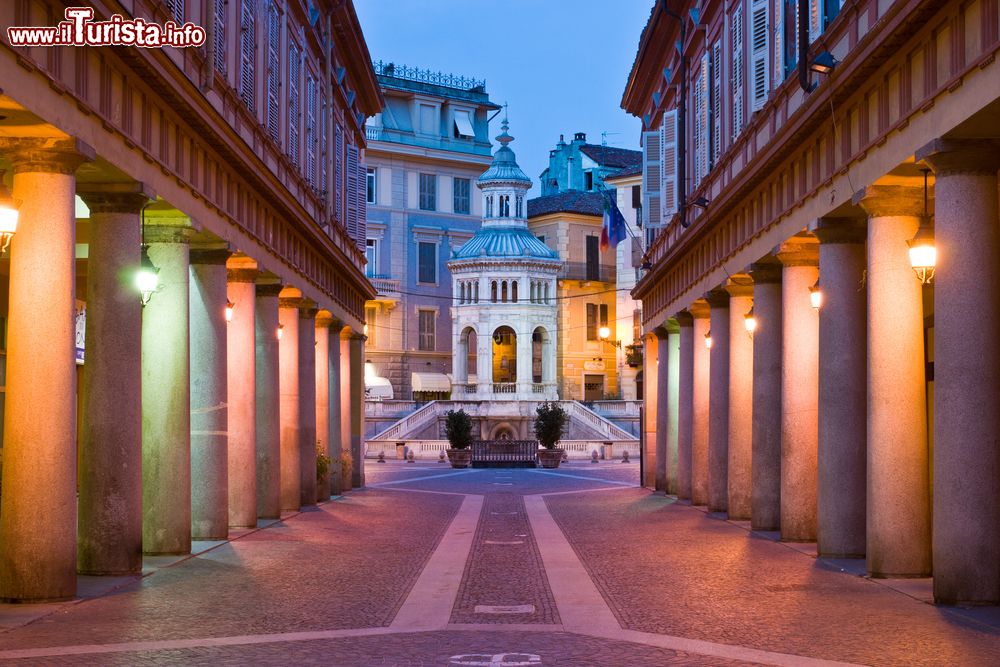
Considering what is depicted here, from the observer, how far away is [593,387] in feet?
292

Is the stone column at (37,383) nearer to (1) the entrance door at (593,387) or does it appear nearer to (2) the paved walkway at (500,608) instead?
(2) the paved walkway at (500,608)

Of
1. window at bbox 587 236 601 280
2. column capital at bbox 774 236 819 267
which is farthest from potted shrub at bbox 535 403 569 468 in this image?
column capital at bbox 774 236 819 267

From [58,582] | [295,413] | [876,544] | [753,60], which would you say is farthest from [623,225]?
[58,582]

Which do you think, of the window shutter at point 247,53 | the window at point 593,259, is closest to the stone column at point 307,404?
the window shutter at point 247,53

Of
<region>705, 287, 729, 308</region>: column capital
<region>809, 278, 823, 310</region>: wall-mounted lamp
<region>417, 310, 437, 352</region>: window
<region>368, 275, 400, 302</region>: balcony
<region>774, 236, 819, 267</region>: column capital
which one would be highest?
<region>368, 275, 400, 302</region>: balcony

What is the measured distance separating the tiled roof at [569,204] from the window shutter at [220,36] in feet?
225

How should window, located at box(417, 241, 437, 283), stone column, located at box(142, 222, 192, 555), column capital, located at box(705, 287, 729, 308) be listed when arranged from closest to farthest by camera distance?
stone column, located at box(142, 222, 192, 555)
column capital, located at box(705, 287, 729, 308)
window, located at box(417, 241, 437, 283)

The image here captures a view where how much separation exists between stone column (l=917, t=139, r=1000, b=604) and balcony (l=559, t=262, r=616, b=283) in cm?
7376

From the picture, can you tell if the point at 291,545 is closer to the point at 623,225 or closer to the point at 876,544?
the point at 876,544

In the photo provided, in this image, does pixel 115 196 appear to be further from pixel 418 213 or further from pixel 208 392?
pixel 418 213

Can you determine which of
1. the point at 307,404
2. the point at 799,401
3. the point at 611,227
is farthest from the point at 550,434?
the point at 799,401

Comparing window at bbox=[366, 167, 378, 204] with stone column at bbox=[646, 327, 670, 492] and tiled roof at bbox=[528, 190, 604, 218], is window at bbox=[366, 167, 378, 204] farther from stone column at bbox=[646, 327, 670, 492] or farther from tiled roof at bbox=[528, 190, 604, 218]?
stone column at bbox=[646, 327, 670, 492]

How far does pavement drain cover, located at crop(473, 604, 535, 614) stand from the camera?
14.5 meters

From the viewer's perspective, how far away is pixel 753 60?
24.0 metres
